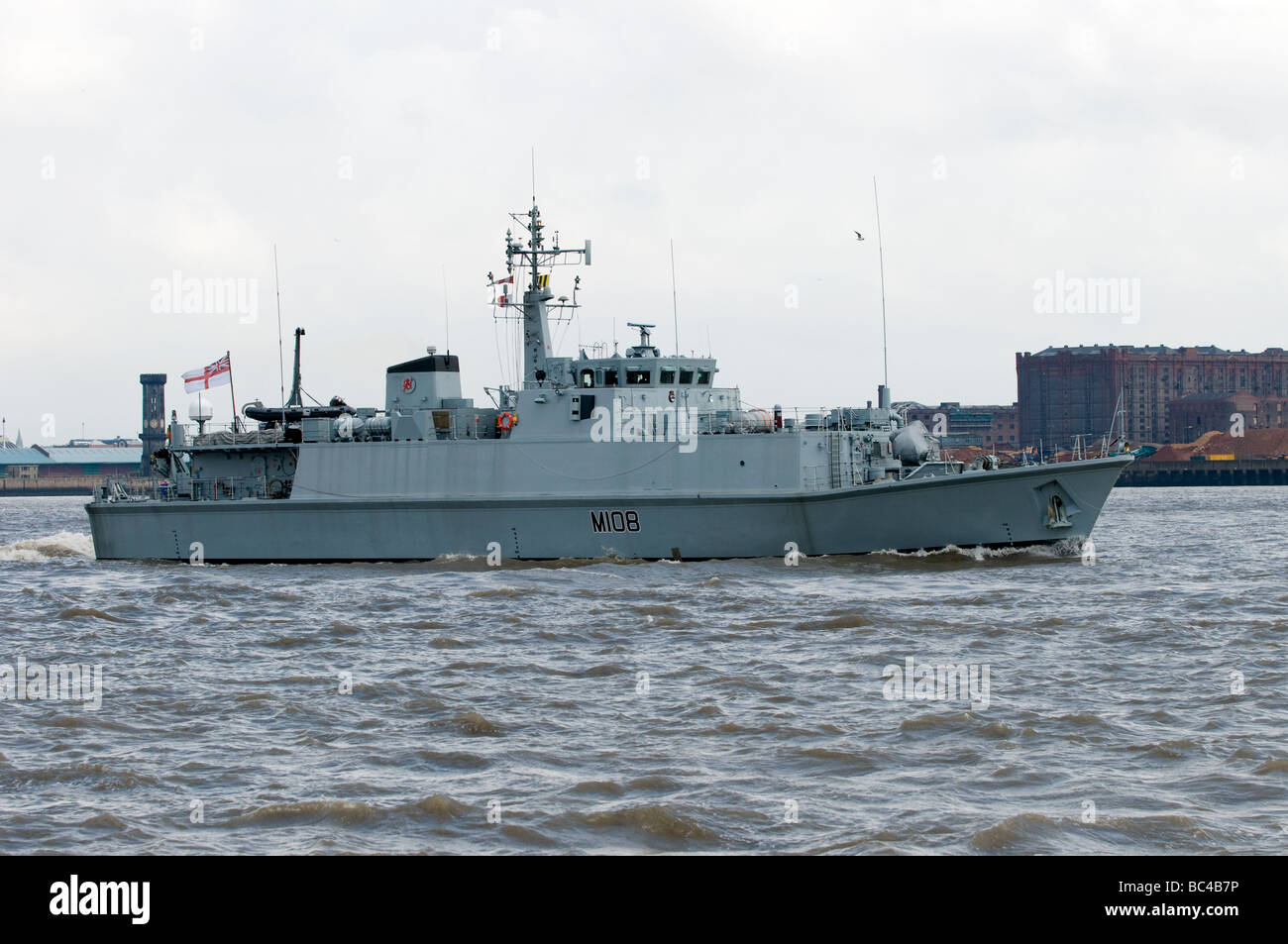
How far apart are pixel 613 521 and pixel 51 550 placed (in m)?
20.3

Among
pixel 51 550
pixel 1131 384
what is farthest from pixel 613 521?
pixel 1131 384

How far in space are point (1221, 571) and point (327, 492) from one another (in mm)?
18108

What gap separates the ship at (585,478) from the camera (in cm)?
2270

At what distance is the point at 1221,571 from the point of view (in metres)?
23.2

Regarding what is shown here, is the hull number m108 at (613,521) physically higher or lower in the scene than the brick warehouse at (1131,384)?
lower

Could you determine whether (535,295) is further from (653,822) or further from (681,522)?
(653,822)

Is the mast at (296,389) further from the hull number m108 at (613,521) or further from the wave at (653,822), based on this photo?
the wave at (653,822)

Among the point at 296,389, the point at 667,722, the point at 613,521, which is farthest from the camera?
the point at 296,389

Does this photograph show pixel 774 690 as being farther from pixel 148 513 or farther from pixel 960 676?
pixel 148 513

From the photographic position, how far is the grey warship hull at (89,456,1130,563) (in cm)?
2247

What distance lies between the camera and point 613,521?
2425 cm

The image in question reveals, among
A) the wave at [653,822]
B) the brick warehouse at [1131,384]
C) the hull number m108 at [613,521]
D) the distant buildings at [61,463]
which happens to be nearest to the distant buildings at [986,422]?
the brick warehouse at [1131,384]

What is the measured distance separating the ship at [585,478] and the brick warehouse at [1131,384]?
89740mm
